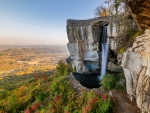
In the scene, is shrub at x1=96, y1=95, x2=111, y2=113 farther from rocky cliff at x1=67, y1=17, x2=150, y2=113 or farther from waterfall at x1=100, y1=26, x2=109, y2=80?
waterfall at x1=100, y1=26, x2=109, y2=80

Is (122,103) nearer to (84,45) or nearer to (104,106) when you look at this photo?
(104,106)

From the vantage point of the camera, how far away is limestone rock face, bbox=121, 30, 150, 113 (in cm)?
651

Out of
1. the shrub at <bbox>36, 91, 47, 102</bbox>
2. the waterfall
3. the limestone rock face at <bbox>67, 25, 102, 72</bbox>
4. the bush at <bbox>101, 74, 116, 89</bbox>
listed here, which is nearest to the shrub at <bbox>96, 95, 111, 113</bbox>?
the bush at <bbox>101, 74, 116, 89</bbox>

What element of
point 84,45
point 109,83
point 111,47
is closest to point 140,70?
point 109,83

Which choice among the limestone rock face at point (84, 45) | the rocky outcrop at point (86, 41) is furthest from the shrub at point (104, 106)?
the limestone rock face at point (84, 45)

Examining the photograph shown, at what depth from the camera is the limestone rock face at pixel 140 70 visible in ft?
21.4

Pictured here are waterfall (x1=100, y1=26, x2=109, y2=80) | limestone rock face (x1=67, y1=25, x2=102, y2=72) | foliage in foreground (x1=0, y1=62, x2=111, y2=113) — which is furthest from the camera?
limestone rock face (x1=67, y1=25, x2=102, y2=72)

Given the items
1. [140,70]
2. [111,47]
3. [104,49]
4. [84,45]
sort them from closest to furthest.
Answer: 1. [140,70]
2. [111,47]
3. [104,49]
4. [84,45]

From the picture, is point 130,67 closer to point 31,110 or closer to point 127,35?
point 127,35

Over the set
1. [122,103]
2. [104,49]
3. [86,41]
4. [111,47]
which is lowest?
[122,103]

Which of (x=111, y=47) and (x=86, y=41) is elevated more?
(x=86, y=41)

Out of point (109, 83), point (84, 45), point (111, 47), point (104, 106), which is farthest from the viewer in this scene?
point (84, 45)

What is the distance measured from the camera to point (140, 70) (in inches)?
285

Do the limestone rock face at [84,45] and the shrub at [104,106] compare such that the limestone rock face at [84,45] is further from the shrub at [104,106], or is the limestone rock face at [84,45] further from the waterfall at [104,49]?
the shrub at [104,106]
